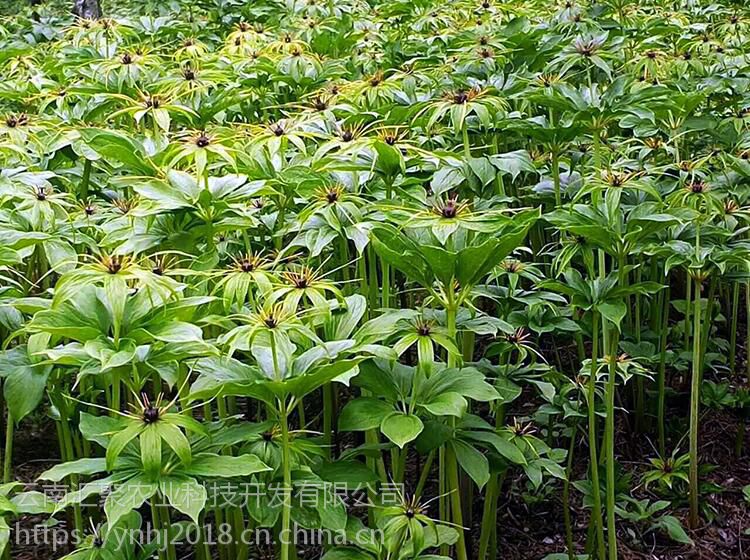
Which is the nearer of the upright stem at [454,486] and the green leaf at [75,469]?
the green leaf at [75,469]

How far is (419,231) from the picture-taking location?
161cm

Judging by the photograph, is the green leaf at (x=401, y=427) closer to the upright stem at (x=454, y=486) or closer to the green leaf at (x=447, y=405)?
the green leaf at (x=447, y=405)

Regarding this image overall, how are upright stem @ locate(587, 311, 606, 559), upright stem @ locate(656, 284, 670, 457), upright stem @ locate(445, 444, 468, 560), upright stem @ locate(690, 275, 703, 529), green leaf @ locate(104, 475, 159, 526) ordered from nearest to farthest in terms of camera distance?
green leaf @ locate(104, 475, 159, 526)
upright stem @ locate(445, 444, 468, 560)
upright stem @ locate(587, 311, 606, 559)
upright stem @ locate(690, 275, 703, 529)
upright stem @ locate(656, 284, 670, 457)

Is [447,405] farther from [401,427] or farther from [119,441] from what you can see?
[119,441]

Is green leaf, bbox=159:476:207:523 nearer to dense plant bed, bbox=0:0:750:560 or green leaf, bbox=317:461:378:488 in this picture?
dense plant bed, bbox=0:0:750:560

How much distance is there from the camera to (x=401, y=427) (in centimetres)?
145

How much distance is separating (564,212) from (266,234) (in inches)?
30.4

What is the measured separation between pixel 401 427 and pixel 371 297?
0.54 metres

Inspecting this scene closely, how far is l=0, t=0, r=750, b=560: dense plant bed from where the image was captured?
4.67 feet

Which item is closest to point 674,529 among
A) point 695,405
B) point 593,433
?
point 695,405

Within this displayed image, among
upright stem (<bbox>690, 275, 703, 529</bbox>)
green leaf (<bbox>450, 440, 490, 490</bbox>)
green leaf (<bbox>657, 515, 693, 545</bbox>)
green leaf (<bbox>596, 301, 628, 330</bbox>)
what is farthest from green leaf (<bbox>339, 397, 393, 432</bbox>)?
green leaf (<bbox>657, 515, 693, 545</bbox>)

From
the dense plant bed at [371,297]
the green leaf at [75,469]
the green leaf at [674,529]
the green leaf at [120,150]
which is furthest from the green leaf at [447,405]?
the green leaf at [674,529]

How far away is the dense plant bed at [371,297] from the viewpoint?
1.42m

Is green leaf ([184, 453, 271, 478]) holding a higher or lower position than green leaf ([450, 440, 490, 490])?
higher
